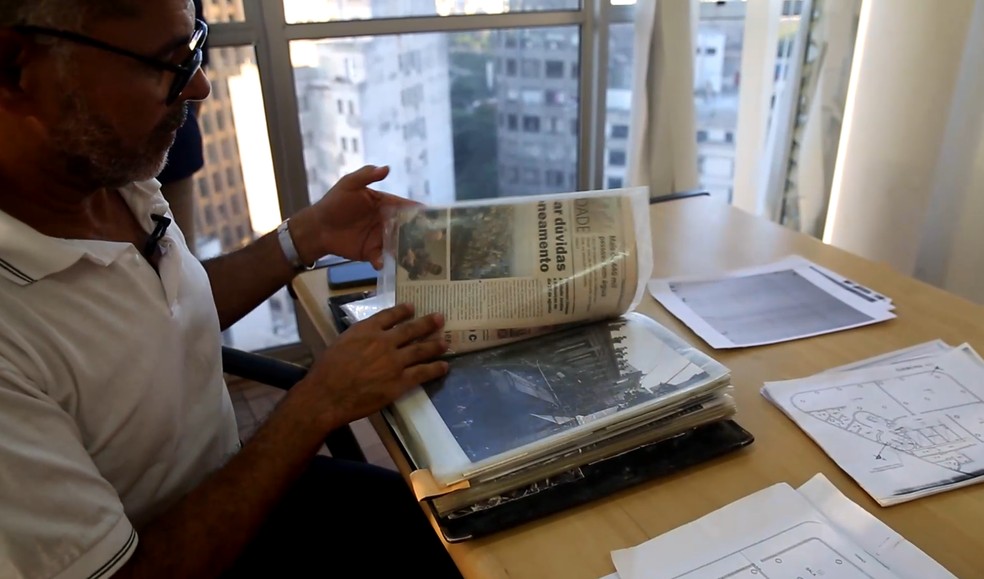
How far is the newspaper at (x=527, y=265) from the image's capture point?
2.73ft

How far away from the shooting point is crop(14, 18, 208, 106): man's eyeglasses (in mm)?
660

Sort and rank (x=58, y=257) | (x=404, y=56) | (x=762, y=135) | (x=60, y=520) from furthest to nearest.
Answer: (x=404, y=56) → (x=762, y=135) → (x=58, y=257) → (x=60, y=520)

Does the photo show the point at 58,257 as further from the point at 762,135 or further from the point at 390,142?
the point at 762,135

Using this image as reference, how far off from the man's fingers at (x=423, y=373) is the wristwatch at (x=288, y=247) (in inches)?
17.2

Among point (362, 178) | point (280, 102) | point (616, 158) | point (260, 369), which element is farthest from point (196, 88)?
point (616, 158)

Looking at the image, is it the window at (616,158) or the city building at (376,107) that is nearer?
the city building at (376,107)

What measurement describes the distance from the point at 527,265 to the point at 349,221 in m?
0.36

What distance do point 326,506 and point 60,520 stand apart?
1.49 ft

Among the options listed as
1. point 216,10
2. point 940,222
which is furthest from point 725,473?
point 216,10

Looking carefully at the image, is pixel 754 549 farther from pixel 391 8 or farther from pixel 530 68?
pixel 530 68

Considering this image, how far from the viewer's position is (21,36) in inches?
25.7

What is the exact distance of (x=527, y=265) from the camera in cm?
84

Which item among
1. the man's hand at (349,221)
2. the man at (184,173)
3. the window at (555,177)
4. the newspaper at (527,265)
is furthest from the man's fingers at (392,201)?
the window at (555,177)

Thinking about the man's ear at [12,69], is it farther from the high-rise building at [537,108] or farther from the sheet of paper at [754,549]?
the high-rise building at [537,108]
